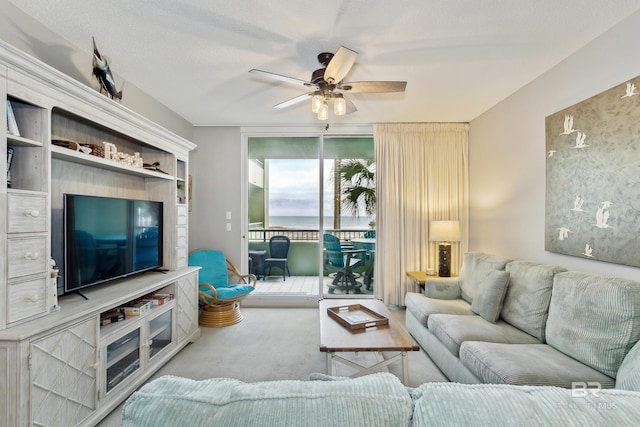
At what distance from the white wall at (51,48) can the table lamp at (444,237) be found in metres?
3.59

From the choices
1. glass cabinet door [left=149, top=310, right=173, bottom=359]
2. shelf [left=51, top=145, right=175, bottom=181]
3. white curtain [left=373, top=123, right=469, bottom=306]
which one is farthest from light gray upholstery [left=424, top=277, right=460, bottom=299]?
shelf [left=51, top=145, right=175, bottom=181]

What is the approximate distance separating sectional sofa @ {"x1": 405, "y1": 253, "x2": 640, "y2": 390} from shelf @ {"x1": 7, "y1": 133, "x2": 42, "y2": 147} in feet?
9.30

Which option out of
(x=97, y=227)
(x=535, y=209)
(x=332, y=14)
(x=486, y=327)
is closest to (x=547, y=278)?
(x=486, y=327)

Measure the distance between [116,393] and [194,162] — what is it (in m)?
2.98

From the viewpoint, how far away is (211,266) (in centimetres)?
382

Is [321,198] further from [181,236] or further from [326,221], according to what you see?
[181,236]

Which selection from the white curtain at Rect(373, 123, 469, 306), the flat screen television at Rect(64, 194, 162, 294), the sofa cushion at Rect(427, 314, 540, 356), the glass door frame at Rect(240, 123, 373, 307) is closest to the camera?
the flat screen television at Rect(64, 194, 162, 294)

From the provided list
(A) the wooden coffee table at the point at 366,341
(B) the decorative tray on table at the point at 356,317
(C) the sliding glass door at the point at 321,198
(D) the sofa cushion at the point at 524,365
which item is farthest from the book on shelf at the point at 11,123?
(D) the sofa cushion at the point at 524,365

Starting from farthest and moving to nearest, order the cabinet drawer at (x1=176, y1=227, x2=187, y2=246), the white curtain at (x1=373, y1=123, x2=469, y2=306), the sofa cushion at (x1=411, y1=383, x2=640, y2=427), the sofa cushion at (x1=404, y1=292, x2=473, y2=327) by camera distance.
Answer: the white curtain at (x1=373, y1=123, x2=469, y2=306), the cabinet drawer at (x1=176, y1=227, x2=187, y2=246), the sofa cushion at (x1=404, y1=292, x2=473, y2=327), the sofa cushion at (x1=411, y1=383, x2=640, y2=427)

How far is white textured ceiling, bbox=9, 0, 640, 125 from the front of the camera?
183 cm

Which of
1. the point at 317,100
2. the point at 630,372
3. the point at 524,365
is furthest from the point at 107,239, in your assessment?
the point at 630,372

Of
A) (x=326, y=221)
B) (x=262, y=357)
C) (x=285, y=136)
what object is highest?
(x=285, y=136)

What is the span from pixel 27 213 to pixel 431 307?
3.07 meters

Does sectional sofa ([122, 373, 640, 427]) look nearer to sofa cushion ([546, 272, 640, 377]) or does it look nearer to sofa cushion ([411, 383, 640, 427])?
sofa cushion ([411, 383, 640, 427])
